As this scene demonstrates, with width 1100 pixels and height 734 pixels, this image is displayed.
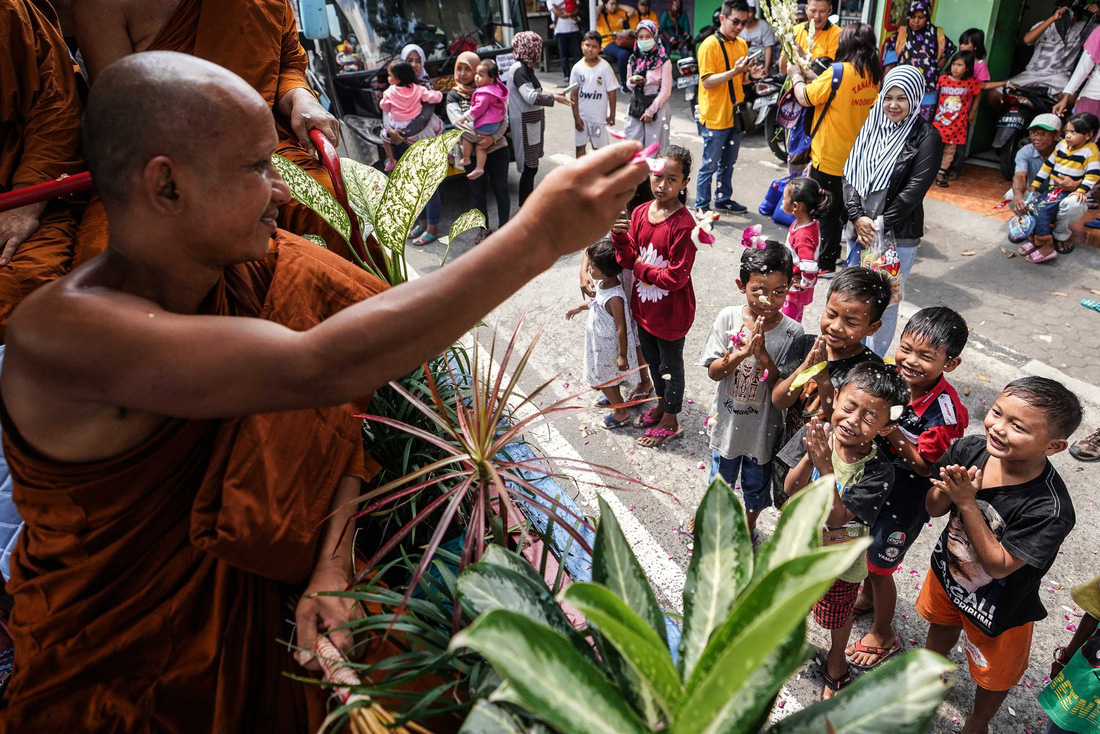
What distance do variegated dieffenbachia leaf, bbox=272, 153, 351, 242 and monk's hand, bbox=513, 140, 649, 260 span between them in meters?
1.15

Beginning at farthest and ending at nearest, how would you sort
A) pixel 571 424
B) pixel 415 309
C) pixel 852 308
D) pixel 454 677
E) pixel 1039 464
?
pixel 571 424 → pixel 852 308 → pixel 1039 464 → pixel 454 677 → pixel 415 309

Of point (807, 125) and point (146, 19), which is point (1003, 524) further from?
point (807, 125)

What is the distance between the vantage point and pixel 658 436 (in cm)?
431

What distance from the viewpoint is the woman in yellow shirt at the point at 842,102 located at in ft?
17.7

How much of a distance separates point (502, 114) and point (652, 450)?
13.9 ft

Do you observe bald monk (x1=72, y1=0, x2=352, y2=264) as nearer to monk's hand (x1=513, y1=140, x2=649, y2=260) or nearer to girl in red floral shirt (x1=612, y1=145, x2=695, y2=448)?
monk's hand (x1=513, y1=140, x2=649, y2=260)

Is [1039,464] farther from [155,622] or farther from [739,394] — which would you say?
[155,622]

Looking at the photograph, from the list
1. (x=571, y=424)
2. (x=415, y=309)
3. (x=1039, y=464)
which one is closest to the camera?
(x=415, y=309)

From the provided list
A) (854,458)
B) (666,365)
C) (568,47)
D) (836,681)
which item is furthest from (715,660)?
(568,47)

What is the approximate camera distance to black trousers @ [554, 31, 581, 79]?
46.0 ft

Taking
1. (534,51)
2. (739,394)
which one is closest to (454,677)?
(739,394)

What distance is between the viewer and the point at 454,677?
56.0 inches

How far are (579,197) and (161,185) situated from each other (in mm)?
718

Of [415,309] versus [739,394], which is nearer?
[415,309]
